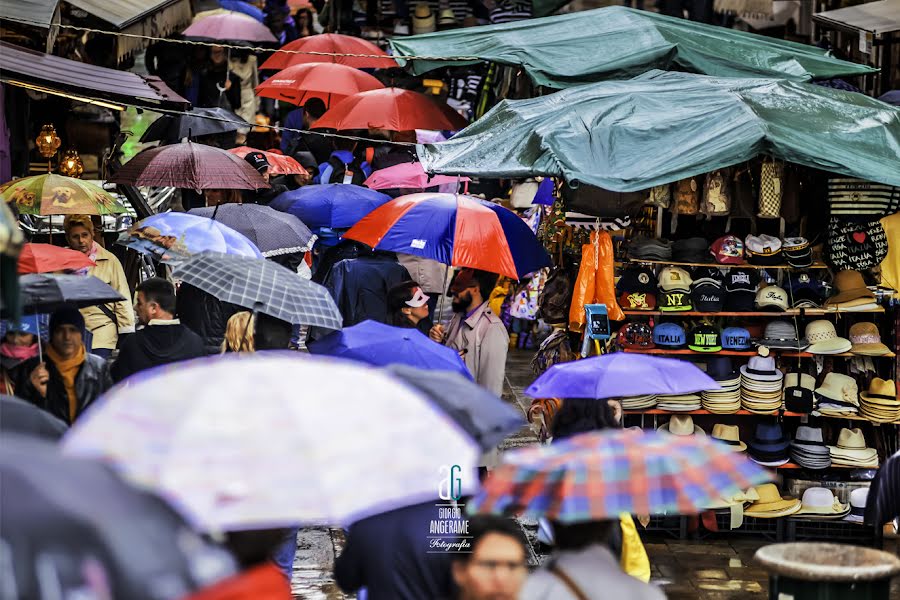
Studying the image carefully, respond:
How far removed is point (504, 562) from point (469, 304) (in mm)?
5633

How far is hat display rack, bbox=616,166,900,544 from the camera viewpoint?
1020 cm

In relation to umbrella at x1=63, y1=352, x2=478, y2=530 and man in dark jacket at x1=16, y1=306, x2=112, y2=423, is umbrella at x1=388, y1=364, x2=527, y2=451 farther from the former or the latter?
man in dark jacket at x1=16, y1=306, x2=112, y2=423

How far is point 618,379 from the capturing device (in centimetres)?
725

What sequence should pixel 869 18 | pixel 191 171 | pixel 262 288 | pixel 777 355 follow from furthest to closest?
1. pixel 869 18
2. pixel 191 171
3. pixel 777 355
4. pixel 262 288

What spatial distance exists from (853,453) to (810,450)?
0.37 metres

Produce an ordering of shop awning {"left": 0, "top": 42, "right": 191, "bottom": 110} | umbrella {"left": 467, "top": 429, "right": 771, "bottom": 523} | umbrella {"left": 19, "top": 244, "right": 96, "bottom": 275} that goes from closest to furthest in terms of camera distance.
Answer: umbrella {"left": 467, "top": 429, "right": 771, "bottom": 523} → umbrella {"left": 19, "top": 244, "right": 96, "bottom": 275} → shop awning {"left": 0, "top": 42, "right": 191, "bottom": 110}

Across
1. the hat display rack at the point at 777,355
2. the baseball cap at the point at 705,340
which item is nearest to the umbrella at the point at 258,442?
the hat display rack at the point at 777,355

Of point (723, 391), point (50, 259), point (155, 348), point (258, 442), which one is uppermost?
point (258, 442)

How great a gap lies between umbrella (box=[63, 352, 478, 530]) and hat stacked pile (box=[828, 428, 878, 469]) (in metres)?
7.04

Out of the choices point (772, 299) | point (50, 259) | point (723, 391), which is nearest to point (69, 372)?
point (50, 259)

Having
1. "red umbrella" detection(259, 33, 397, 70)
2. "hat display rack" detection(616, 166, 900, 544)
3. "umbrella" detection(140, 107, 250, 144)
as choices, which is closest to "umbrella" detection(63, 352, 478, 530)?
"hat display rack" detection(616, 166, 900, 544)

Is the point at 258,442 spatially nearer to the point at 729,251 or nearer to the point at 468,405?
the point at 468,405

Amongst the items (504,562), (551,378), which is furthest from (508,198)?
(504,562)

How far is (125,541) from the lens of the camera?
298 cm
